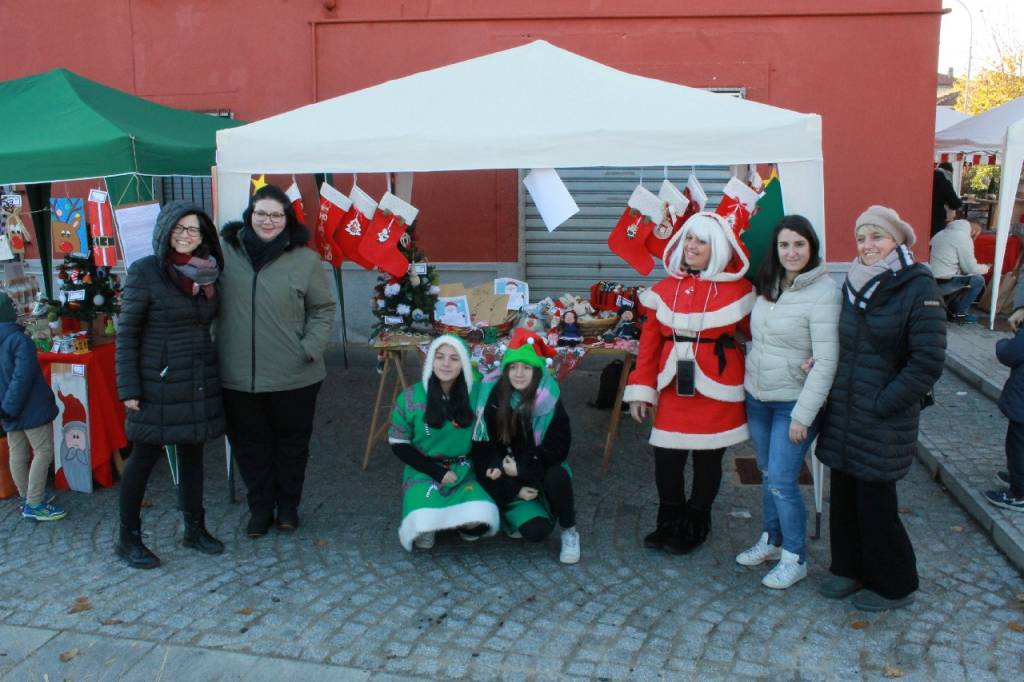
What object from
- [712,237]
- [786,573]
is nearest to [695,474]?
[786,573]

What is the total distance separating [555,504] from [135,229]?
8.97ft

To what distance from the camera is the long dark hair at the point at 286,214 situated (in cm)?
414

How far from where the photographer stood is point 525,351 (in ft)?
13.6

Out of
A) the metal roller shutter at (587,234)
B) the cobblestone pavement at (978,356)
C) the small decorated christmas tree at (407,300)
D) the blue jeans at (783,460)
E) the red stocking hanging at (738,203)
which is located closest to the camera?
the blue jeans at (783,460)

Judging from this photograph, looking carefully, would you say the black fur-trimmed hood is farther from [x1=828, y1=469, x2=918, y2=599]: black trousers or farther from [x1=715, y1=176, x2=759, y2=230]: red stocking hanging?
[x1=828, y1=469, x2=918, y2=599]: black trousers

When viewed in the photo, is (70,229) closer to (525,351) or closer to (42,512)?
(42,512)

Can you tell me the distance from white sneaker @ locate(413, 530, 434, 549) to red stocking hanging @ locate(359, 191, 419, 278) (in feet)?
6.22

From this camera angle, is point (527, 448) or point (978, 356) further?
point (978, 356)

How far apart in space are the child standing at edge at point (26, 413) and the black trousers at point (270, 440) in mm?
1088

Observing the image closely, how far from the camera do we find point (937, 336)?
10.5ft

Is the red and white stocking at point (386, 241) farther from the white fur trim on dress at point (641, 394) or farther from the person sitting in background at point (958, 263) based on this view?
the person sitting in background at point (958, 263)

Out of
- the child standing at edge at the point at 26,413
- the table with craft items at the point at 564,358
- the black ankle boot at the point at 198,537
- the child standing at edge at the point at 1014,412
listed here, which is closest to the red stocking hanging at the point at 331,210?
the table with craft items at the point at 564,358

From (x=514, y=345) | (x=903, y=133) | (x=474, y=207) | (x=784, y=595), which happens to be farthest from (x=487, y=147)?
(x=903, y=133)

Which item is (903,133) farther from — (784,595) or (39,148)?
(39,148)
